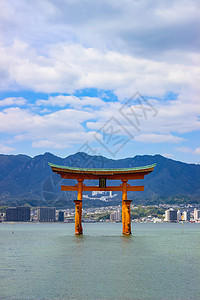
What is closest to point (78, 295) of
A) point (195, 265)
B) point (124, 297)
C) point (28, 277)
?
point (124, 297)

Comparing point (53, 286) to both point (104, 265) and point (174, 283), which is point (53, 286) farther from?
point (104, 265)

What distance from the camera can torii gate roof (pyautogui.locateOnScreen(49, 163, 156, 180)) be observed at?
159 ft

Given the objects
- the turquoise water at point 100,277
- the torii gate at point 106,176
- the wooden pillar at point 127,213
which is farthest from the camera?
the wooden pillar at point 127,213

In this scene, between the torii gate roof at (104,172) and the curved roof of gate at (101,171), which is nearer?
the curved roof of gate at (101,171)

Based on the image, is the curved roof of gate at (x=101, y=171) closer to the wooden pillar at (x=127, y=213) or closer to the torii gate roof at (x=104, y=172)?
the torii gate roof at (x=104, y=172)

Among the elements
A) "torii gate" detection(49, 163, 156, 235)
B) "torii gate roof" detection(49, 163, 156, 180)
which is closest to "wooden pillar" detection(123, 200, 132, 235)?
"torii gate" detection(49, 163, 156, 235)

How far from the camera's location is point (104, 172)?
163ft

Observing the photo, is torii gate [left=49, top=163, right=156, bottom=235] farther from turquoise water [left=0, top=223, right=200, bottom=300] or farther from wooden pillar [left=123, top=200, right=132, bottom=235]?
turquoise water [left=0, top=223, right=200, bottom=300]

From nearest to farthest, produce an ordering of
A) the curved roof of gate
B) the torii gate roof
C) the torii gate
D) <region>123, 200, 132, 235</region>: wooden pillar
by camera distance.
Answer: the curved roof of gate
the torii gate roof
the torii gate
<region>123, 200, 132, 235</region>: wooden pillar

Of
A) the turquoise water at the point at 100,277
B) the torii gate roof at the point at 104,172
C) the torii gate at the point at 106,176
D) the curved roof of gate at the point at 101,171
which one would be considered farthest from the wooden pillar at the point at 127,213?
the turquoise water at the point at 100,277

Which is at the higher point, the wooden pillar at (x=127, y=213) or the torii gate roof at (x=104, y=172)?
the torii gate roof at (x=104, y=172)

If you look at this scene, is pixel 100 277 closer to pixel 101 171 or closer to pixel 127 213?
pixel 101 171

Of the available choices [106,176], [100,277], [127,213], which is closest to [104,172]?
[106,176]

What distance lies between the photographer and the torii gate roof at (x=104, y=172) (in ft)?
159
